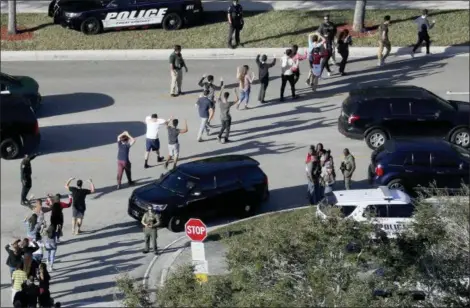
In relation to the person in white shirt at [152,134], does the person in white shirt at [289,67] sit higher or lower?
higher

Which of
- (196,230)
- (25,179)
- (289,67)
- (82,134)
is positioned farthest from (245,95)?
(196,230)

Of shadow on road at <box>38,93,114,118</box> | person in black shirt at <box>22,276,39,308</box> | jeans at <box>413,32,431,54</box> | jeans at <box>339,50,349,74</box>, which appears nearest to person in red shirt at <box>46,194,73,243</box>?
person in black shirt at <box>22,276,39,308</box>

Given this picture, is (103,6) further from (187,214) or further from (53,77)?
(187,214)

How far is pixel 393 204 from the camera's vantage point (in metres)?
21.8

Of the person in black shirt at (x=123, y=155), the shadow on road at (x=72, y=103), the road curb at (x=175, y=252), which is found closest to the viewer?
the road curb at (x=175, y=252)

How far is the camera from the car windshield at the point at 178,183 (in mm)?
22922

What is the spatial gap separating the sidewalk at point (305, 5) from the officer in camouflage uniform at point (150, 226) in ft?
57.5

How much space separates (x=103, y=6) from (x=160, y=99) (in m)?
6.17

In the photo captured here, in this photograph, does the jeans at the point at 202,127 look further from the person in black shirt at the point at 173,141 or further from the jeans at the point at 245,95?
the jeans at the point at 245,95

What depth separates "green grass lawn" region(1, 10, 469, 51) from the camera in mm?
35312

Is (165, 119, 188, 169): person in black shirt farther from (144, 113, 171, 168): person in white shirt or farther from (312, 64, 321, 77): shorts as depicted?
(312, 64, 321, 77): shorts

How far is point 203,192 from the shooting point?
75.2 feet

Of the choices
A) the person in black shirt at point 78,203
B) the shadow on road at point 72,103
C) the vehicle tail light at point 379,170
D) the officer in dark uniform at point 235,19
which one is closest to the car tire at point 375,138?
the vehicle tail light at point 379,170

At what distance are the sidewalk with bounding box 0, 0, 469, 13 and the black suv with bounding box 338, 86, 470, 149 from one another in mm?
11277
